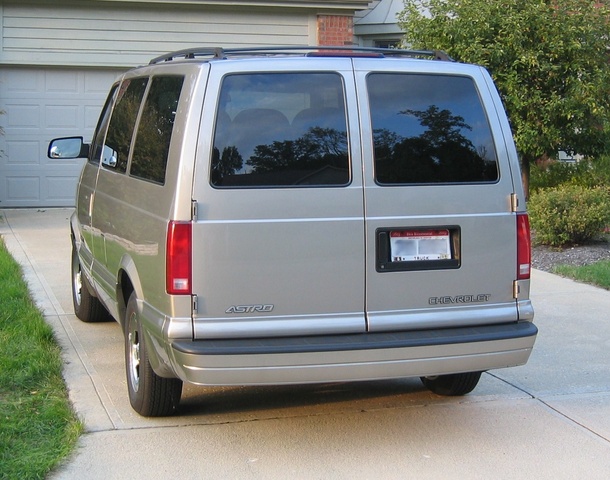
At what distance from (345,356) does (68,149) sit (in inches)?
140

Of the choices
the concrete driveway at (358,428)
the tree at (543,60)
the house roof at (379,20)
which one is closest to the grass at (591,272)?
the concrete driveway at (358,428)

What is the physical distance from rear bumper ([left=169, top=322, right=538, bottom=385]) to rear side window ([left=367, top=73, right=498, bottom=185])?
0.82m

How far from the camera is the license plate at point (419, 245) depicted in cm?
477

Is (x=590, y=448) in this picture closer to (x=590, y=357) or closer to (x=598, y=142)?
(x=590, y=357)

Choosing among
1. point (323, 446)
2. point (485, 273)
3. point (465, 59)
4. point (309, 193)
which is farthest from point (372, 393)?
point (465, 59)

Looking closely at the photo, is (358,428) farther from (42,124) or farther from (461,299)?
(42,124)

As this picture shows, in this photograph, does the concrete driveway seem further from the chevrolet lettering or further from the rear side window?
the rear side window

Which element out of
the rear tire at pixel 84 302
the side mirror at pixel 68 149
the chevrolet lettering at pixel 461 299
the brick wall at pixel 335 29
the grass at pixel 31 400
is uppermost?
the brick wall at pixel 335 29

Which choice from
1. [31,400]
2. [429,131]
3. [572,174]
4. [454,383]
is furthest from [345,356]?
[572,174]

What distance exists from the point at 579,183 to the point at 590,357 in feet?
23.0

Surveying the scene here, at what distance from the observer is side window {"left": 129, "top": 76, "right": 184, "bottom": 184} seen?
16.0 ft

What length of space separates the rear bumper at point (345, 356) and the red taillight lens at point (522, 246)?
Result: 1.06 feet

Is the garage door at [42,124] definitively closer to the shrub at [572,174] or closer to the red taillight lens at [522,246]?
the shrub at [572,174]

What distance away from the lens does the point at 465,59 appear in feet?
41.3
